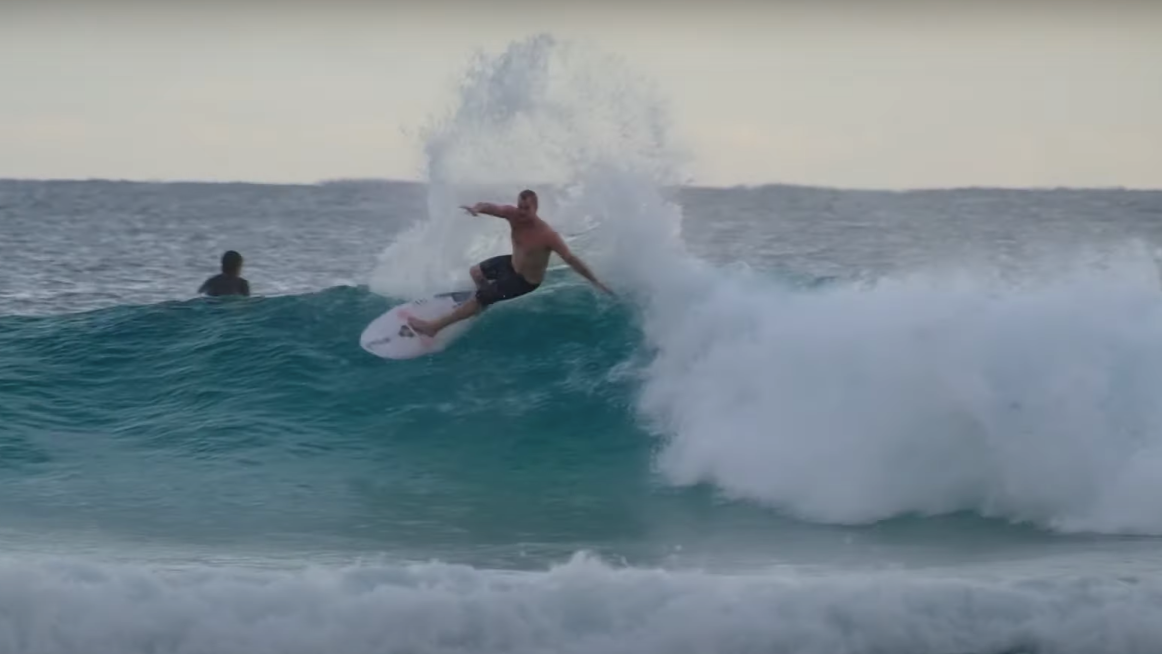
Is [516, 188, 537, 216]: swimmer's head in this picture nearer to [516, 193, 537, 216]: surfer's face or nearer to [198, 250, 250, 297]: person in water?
[516, 193, 537, 216]: surfer's face

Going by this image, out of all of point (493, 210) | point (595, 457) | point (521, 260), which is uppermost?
point (493, 210)

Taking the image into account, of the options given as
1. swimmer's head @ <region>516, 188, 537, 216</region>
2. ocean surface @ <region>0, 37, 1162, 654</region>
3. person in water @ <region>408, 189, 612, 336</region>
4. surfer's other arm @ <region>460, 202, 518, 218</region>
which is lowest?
ocean surface @ <region>0, 37, 1162, 654</region>

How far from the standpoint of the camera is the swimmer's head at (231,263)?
15898mm

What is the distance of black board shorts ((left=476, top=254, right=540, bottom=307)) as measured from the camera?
12.2m

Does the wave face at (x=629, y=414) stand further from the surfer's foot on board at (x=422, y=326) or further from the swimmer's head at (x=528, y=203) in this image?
the swimmer's head at (x=528, y=203)

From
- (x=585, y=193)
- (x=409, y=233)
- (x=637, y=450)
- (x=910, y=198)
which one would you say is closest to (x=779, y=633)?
(x=637, y=450)

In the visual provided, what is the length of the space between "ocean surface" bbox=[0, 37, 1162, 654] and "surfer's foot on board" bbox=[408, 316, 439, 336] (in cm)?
32

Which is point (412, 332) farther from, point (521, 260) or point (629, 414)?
point (629, 414)

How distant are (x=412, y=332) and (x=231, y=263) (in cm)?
355

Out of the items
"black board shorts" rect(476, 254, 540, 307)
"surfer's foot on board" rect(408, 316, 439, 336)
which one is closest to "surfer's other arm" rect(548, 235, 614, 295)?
"black board shorts" rect(476, 254, 540, 307)

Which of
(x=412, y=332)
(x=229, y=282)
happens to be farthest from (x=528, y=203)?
(x=229, y=282)

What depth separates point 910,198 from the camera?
5944 centimetres

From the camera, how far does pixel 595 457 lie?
12.0 metres

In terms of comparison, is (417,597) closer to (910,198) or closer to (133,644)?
(133,644)
